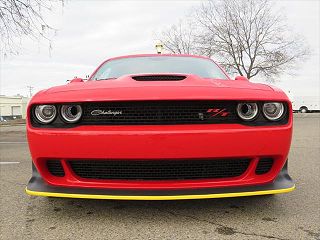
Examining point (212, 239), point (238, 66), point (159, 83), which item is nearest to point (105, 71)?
point (159, 83)

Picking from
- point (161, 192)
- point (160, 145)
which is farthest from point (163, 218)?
point (160, 145)

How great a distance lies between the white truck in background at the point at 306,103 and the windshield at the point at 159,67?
3871cm

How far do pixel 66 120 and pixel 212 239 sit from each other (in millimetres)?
1201

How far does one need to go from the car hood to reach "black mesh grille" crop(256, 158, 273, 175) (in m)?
0.43

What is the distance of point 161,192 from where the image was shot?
2.09 metres

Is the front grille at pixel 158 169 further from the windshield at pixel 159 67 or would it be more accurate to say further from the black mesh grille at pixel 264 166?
the windshield at pixel 159 67

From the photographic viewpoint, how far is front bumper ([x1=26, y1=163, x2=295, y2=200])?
2.06 meters

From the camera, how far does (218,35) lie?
89.2ft

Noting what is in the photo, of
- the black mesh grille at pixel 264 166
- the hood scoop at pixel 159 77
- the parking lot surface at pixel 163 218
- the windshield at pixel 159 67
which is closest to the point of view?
the parking lot surface at pixel 163 218

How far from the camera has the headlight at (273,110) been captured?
223 cm

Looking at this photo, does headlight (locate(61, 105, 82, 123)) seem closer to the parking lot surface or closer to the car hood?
the car hood

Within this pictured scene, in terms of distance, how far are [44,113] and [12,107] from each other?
56.2 metres

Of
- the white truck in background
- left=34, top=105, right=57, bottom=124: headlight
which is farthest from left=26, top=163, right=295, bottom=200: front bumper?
the white truck in background

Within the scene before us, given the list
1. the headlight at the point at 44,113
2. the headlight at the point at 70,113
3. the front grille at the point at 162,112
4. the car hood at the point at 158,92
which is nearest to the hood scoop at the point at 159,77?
the car hood at the point at 158,92
